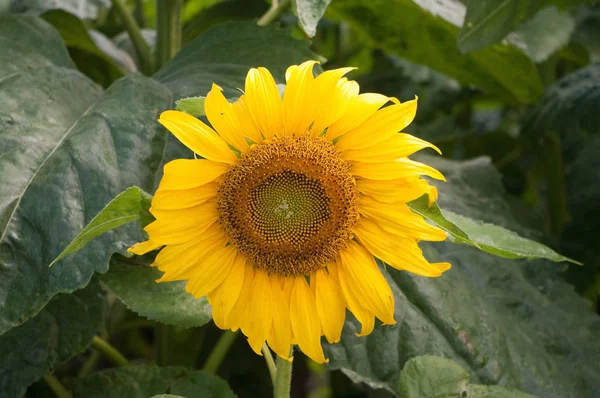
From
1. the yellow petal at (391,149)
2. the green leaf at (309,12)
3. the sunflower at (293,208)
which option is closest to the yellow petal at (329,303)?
the sunflower at (293,208)

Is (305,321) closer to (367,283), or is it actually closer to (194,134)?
(367,283)

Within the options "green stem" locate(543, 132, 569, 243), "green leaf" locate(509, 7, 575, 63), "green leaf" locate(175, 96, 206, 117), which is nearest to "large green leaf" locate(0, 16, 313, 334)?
"green leaf" locate(175, 96, 206, 117)

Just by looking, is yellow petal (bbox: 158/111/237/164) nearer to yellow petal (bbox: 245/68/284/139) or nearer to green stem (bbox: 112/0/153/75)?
yellow petal (bbox: 245/68/284/139)

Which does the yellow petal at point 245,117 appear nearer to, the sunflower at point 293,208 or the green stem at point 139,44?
the sunflower at point 293,208

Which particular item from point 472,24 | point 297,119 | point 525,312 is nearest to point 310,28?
point 297,119

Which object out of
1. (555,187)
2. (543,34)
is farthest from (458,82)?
(555,187)
